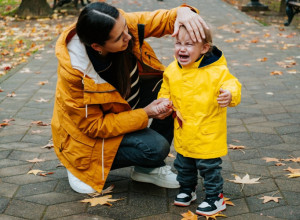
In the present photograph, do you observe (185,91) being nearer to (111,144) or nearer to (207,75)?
(207,75)

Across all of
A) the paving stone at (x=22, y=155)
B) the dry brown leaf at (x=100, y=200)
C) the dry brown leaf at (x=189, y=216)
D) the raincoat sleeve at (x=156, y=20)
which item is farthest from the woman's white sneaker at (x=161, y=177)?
the paving stone at (x=22, y=155)

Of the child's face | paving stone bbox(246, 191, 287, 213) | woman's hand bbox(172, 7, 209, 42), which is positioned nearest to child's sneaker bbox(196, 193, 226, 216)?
paving stone bbox(246, 191, 287, 213)

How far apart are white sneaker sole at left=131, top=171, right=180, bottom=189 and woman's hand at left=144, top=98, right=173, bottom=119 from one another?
58cm

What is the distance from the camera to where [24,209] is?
2939 mm

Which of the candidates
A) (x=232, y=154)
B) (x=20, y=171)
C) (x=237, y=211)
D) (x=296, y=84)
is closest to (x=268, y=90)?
(x=296, y=84)

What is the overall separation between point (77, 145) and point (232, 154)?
147cm

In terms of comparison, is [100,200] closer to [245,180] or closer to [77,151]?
[77,151]

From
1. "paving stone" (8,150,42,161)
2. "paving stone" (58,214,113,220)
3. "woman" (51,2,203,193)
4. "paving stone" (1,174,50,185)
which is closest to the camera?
"woman" (51,2,203,193)

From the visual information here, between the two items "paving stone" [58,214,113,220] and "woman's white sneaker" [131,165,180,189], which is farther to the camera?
"woman's white sneaker" [131,165,180,189]

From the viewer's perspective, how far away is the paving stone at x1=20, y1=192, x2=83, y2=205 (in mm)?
3045

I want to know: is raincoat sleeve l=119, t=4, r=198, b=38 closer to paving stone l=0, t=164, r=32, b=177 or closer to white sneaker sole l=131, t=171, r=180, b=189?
white sneaker sole l=131, t=171, r=180, b=189

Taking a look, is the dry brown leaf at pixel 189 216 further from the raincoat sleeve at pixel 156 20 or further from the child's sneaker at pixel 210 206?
the raincoat sleeve at pixel 156 20

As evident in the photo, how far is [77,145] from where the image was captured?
2938 mm

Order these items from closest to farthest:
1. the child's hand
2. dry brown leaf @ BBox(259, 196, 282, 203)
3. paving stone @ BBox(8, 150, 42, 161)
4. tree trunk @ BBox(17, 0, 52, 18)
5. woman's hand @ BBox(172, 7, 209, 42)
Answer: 1. the child's hand
2. woman's hand @ BBox(172, 7, 209, 42)
3. dry brown leaf @ BBox(259, 196, 282, 203)
4. paving stone @ BBox(8, 150, 42, 161)
5. tree trunk @ BBox(17, 0, 52, 18)
